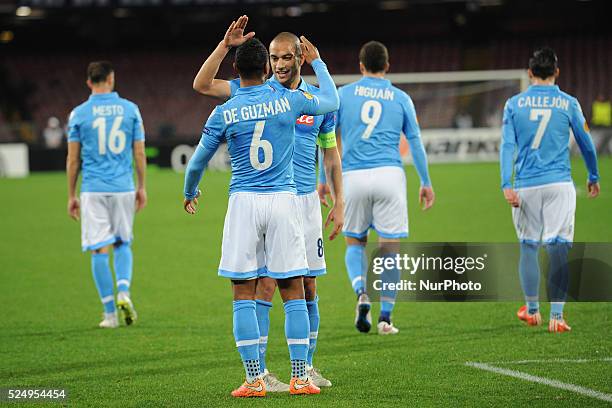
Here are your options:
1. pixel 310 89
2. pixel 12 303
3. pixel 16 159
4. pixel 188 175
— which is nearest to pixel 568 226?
pixel 310 89

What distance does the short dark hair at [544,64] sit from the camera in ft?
26.1

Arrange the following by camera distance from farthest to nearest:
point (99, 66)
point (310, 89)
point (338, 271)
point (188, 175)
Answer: point (338, 271), point (99, 66), point (310, 89), point (188, 175)

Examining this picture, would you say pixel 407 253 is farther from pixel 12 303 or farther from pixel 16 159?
pixel 16 159

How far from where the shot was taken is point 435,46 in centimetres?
4153

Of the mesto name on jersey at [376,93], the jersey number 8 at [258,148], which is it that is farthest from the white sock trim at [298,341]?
the mesto name on jersey at [376,93]

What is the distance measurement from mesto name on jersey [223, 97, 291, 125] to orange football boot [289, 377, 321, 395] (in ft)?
5.15

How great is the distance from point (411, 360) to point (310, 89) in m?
2.09

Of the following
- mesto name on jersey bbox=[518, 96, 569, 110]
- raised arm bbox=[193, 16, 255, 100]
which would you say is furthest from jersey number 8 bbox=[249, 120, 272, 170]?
mesto name on jersey bbox=[518, 96, 569, 110]

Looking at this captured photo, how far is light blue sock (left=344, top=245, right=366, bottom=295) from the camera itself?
27.2ft

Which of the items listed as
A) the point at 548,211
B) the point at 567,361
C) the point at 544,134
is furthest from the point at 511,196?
the point at 567,361

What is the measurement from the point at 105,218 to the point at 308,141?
311 centimetres

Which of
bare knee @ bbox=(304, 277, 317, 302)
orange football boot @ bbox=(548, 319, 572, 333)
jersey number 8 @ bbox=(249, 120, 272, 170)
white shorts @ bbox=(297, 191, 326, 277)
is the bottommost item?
orange football boot @ bbox=(548, 319, 572, 333)

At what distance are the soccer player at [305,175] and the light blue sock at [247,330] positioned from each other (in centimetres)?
38

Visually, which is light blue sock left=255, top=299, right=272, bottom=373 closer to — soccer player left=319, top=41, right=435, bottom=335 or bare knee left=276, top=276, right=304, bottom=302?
bare knee left=276, top=276, right=304, bottom=302
